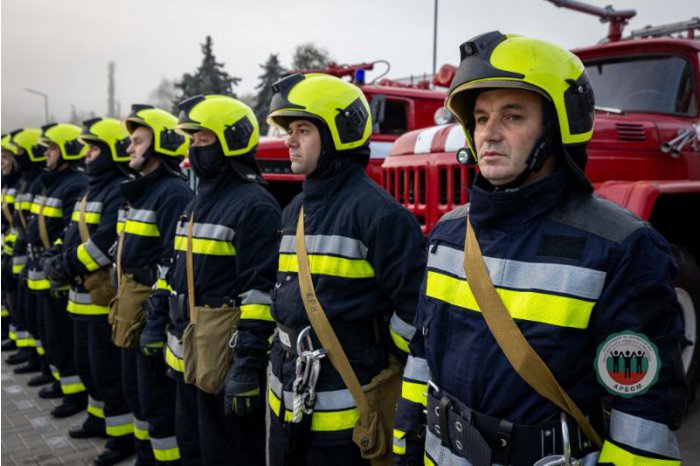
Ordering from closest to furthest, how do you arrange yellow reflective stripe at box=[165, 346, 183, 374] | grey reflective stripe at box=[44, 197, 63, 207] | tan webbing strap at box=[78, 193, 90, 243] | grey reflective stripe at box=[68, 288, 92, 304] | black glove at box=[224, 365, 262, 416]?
1. black glove at box=[224, 365, 262, 416]
2. yellow reflective stripe at box=[165, 346, 183, 374]
3. grey reflective stripe at box=[68, 288, 92, 304]
4. tan webbing strap at box=[78, 193, 90, 243]
5. grey reflective stripe at box=[44, 197, 63, 207]

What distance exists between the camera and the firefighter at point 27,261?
21.8 ft

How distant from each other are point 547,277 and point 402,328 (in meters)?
1.00

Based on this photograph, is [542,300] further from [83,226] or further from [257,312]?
[83,226]

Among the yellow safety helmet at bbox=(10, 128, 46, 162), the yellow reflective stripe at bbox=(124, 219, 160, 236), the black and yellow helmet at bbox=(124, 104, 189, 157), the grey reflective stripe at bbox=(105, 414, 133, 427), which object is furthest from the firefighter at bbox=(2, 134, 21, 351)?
the yellow reflective stripe at bbox=(124, 219, 160, 236)

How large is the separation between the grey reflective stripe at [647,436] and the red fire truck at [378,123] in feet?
20.1

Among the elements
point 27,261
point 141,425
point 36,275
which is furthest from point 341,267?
point 27,261

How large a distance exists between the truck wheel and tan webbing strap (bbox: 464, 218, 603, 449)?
2808mm

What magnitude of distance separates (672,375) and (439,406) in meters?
0.63

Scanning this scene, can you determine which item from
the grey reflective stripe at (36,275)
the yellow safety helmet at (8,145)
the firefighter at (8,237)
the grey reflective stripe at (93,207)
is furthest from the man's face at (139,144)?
the yellow safety helmet at (8,145)

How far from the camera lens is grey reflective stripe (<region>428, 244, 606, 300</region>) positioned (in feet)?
5.34

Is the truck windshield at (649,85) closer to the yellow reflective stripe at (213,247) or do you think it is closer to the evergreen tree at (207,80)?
the yellow reflective stripe at (213,247)

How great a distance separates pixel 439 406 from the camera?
1.88 metres

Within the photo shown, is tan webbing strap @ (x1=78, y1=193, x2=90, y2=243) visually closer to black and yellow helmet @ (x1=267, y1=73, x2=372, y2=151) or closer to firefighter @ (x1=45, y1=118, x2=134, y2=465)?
firefighter @ (x1=45, y1=118, x2=134, y2=465)

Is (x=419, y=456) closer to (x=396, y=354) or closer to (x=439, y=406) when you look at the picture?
(x=439, y=406)
